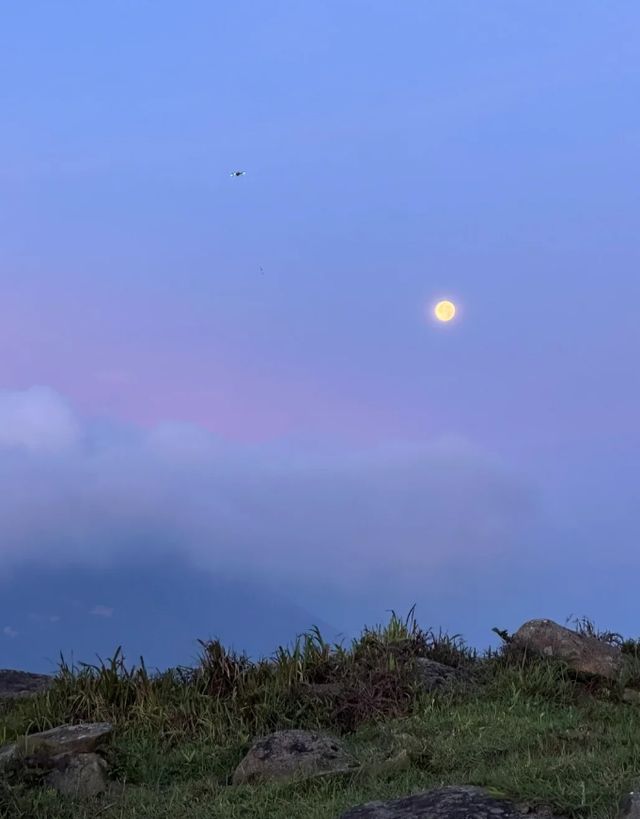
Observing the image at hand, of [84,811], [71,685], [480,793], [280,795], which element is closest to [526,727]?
[280,795]

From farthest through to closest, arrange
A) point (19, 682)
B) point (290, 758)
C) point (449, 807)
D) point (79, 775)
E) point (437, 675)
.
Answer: point (19, 682) → point (437, 675) → point (79, 775) → point (290, 758) → point (449, 807)

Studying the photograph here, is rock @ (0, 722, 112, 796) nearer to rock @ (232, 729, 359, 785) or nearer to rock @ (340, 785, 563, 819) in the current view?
rock @ (232, 729, 359, 785)

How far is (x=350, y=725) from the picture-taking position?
11547 mm

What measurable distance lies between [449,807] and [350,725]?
17.6ft

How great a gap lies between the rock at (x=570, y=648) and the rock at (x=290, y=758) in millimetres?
4713

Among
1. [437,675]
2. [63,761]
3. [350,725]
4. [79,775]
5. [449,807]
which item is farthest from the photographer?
[437,675]

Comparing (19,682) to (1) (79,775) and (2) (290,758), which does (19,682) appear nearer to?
(1) (79,775)

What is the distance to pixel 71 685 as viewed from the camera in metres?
13.1

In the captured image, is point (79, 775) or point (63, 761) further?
point (63, 761)

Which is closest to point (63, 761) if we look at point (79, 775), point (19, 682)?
point (79, 775)

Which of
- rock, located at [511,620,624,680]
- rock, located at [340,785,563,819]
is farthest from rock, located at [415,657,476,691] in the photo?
rock, located at [340,785,563,819]

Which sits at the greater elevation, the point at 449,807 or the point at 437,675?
the point at 437,675

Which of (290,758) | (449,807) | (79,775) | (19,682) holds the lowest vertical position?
(449,807)

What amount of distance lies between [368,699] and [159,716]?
2555mm
